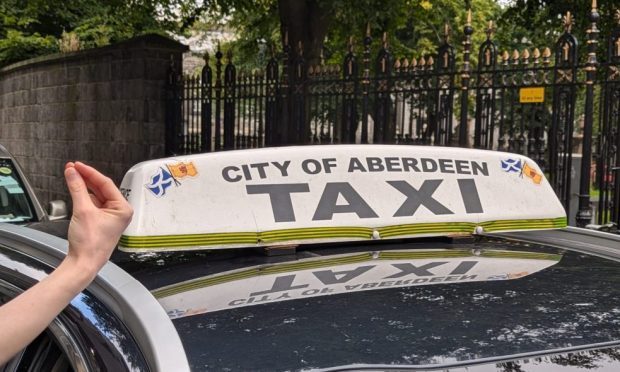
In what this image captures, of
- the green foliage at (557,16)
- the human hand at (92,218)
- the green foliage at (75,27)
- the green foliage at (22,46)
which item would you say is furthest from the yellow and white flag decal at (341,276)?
the green foliage at (22,46)

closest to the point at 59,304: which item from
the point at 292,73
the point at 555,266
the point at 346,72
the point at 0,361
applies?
the point at 0,361

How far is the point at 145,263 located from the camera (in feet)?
7.70

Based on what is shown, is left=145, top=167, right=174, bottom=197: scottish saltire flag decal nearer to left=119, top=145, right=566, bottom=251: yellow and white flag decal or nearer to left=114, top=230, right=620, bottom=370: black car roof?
left=119, top=145, right=566, bottom=251: yellow and white flag decal

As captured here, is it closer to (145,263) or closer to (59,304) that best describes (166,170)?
(145,263)

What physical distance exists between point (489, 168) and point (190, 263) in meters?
1.13

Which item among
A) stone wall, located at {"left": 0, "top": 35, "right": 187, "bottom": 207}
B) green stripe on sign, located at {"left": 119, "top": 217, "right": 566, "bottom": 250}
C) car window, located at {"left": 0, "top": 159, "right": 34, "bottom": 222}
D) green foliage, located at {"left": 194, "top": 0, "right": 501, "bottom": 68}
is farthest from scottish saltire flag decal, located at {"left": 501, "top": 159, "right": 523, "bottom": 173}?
stone wall, located at {"left": 0, "top": 35, "right": 187, "bottom": 207}

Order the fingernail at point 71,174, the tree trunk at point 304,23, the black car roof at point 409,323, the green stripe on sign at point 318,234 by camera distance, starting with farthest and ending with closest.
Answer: the tree trunk at point 304,23
the green stripe on sign at point 318,234
the black car roof at point 409,323
the fingernail at point 71,174

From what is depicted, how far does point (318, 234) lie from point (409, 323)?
0.70 meters

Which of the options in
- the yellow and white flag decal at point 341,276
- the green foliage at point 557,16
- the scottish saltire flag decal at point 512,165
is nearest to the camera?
the yellow and white flag decal at point 341,276

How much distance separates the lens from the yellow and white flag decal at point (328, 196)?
224cm

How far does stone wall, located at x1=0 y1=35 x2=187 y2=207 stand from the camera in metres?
10.5

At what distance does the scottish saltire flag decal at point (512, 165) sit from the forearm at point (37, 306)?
5.96ft

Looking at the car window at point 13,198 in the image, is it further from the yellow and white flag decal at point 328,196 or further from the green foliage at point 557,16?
the green foliage at point 557,16

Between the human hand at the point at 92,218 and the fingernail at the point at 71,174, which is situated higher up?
the fingernail at the point at 71,174
